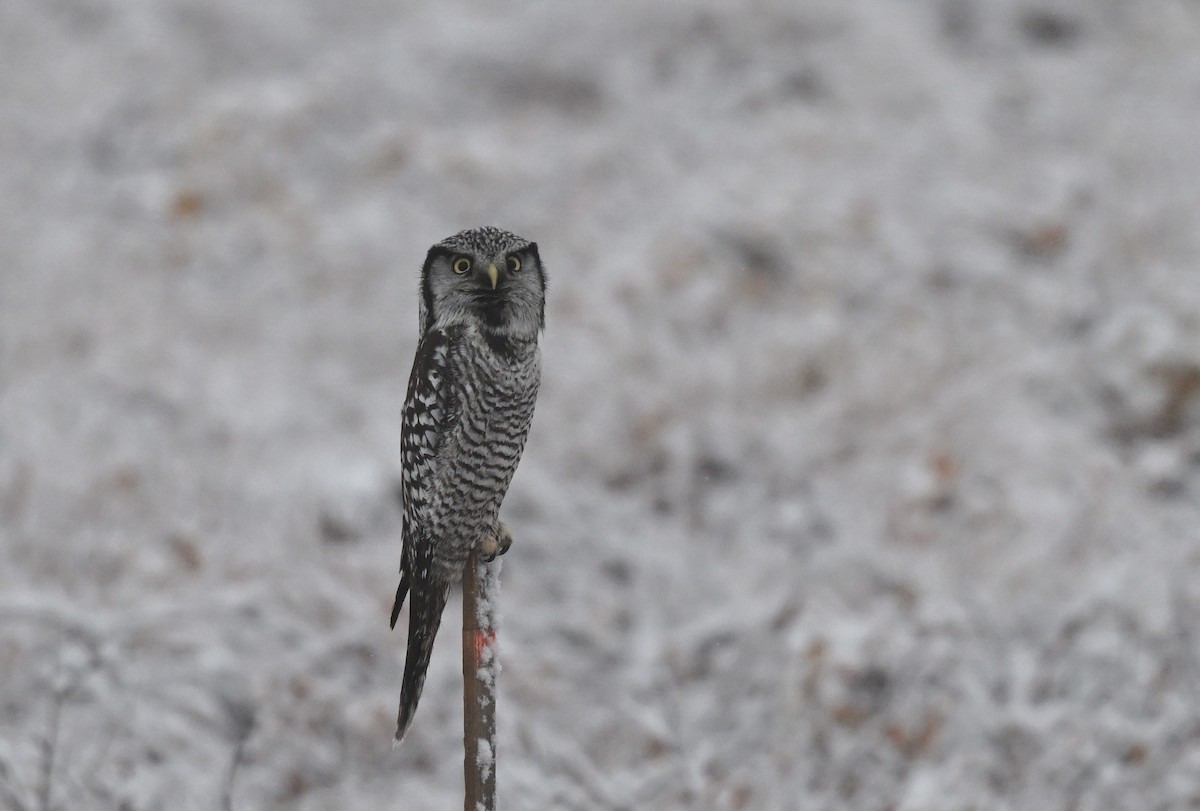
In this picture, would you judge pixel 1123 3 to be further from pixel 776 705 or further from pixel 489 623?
pixel 489 623

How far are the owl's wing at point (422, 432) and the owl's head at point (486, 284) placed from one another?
104 mm

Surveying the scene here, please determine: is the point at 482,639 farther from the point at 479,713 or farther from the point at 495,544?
the point at 495,544

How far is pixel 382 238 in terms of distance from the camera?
855 centimetres

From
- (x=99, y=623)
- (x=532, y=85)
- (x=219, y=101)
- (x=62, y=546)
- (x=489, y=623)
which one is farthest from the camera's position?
(x=532, y=85)

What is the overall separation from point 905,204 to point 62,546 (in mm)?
6057

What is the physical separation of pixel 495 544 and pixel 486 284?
83 cm

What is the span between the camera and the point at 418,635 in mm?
3449

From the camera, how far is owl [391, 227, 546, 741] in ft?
11.4

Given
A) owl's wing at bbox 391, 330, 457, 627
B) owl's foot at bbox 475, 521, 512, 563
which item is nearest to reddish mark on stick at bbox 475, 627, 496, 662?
owl's foot at bbox 475, 521, 512, 563

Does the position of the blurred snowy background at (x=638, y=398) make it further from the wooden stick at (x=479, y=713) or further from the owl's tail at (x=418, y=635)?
the wooden stick at (x=479, y=713)

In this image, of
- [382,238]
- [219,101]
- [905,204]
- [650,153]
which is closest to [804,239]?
[905,204]

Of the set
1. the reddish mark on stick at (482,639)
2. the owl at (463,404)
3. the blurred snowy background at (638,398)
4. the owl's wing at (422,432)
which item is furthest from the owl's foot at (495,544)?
the blurred snowy background at (638,398)

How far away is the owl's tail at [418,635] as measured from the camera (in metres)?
3.21

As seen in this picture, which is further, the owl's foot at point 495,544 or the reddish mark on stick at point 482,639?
the owl's foot at point 495,544
